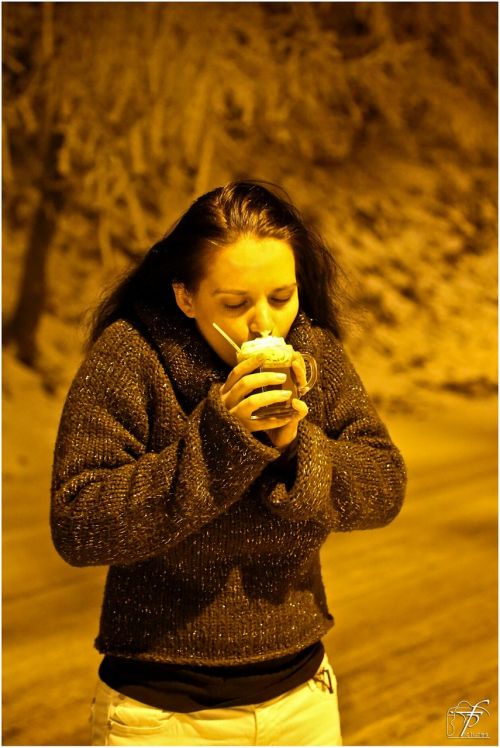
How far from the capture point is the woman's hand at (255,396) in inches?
40.8

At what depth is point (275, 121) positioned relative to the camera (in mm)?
5797

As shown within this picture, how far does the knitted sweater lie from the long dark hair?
0.05m

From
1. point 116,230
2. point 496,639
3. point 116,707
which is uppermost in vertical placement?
point 116,707

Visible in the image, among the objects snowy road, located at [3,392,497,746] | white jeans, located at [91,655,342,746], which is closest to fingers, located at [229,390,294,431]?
white jeans, located at [91,655,342,746]

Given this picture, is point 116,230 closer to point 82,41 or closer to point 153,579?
point 82,41

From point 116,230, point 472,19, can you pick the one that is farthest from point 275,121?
point 472,19

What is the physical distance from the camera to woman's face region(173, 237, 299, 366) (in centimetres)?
111

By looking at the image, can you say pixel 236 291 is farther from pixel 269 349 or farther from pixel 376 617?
pixel 376 617

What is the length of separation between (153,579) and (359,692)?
1396 mm

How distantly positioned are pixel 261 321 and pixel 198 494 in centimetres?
23
